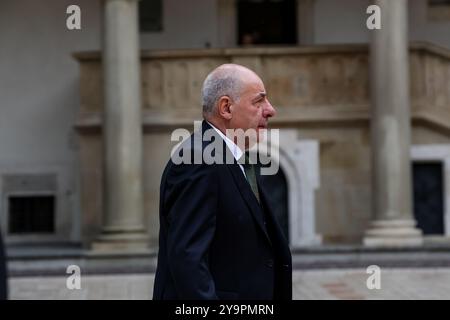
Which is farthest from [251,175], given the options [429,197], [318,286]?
[429,197]

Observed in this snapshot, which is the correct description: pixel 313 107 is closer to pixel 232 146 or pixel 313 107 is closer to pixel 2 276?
pixel 2 276

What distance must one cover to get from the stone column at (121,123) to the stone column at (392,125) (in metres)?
3.96

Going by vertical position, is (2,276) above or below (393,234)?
above

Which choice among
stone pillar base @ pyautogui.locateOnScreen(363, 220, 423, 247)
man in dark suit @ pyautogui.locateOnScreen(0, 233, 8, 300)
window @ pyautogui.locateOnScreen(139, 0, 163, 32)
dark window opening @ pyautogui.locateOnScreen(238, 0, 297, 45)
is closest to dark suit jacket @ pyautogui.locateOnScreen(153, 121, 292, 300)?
man in dark suit @ pyautogui.locateOnScreen(0, 233, 8, 300)

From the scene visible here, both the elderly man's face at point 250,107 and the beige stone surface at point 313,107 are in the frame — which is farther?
the beige stone surface at point 313,107

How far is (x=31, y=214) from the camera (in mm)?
22203

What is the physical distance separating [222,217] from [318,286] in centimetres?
997

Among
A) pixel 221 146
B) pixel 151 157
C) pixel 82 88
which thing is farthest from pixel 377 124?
pixel 221 146

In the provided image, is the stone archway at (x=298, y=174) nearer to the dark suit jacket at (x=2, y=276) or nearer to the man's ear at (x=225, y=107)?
the dark suit jacket at (x=2, y=276)

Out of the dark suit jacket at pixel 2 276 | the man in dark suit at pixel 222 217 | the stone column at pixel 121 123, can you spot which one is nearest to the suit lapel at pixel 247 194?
the man in dark suit at pixel 222 217

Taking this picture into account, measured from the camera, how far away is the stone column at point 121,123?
18.2 meters

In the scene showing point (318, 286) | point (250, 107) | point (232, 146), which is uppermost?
point (250, 107)

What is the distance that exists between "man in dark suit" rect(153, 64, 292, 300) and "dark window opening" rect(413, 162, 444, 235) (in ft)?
49.9

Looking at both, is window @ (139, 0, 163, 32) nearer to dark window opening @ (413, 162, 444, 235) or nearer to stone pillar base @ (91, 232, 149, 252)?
stone pillar base @ (91, 232, 149, 252)
